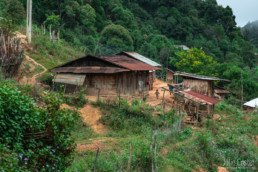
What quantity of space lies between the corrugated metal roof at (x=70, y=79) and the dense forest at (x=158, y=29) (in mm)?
12725

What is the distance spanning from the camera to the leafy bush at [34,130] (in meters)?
4.10

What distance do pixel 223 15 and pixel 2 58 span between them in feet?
212

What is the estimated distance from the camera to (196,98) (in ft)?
47.9

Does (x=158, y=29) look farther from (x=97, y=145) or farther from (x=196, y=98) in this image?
(x=97, y=145)

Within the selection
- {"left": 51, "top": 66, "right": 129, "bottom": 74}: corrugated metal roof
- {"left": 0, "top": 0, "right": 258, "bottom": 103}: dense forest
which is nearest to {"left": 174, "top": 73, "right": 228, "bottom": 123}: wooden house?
{"left": 51, "top": 66, "right": 129, "bottom": 74}: corrugated metal roof

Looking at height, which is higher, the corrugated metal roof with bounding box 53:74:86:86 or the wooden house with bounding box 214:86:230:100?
the corrugated metal roof with bounding box 53:74:86:86

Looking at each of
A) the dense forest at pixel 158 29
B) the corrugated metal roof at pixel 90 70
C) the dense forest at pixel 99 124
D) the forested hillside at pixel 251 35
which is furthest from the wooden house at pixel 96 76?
the forested hillside at pixel 251 35

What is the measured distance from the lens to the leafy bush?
410 centimetres

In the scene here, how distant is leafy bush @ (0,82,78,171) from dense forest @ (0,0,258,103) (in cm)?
2341

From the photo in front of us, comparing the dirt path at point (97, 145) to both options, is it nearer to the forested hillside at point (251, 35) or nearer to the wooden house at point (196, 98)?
the wooden house at point (196, 98)

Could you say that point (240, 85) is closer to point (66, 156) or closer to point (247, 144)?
point (247, 144)

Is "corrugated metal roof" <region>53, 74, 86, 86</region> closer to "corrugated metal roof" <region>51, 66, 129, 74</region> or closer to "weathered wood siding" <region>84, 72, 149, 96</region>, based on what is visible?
"corrugated metal roof" <region>51, 66, 129, 74</region>

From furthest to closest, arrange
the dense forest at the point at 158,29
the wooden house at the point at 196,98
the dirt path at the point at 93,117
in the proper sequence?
1. the dense forest at the point at 158,29
2. the wooden house at the point at 196,98
3. the dirt path at the point at 93,117

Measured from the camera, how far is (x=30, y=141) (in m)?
4.40
